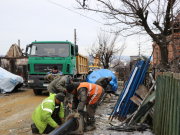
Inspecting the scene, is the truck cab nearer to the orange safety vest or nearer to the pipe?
the orange safety vest

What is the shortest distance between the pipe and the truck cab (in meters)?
4.81

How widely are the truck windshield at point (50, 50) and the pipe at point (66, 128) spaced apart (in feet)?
16.8

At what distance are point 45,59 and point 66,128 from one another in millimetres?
5621

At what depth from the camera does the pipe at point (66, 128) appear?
9.44ft

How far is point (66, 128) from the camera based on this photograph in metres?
3.21

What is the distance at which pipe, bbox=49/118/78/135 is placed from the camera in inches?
113

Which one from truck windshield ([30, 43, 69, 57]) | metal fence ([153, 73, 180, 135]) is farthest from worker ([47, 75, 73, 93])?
metal fence ([153, 73, 180, 135])

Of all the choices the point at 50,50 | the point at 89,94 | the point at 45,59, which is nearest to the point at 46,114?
the point at 89,94

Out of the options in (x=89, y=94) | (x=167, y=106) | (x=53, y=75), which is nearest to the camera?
(x=167, y=106)

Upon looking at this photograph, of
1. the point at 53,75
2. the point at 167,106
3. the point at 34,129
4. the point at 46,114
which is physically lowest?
the point at 34,129

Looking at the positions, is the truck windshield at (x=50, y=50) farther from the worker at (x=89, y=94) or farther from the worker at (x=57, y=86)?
the worker at (x=89, y=94)

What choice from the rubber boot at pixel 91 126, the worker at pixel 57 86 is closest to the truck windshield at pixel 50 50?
the worker at pixel 57 86

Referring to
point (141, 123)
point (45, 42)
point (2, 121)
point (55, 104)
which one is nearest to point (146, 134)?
point (141, 123)

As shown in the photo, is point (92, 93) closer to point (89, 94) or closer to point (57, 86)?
point (89, 94)
